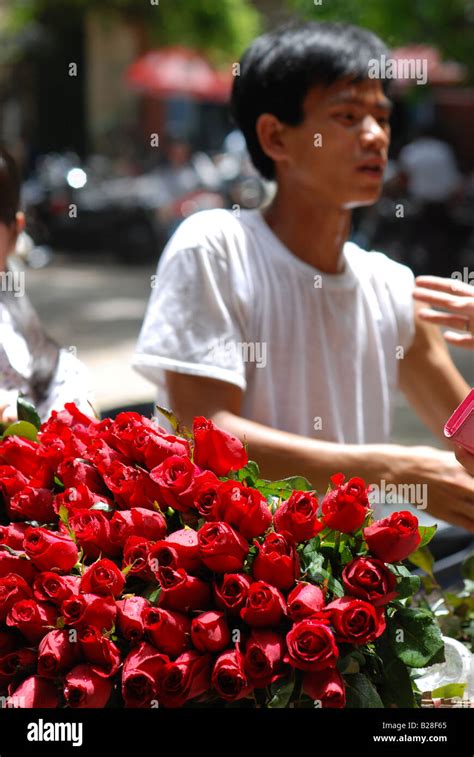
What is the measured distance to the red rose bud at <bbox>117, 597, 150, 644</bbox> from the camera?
1.16m

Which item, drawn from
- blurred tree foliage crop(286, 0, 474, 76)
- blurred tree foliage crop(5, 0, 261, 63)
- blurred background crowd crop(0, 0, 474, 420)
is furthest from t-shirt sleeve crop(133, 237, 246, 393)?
blurred tree foliage crop(5, 0, 261, 63)

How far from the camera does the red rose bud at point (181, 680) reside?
3.70 ft

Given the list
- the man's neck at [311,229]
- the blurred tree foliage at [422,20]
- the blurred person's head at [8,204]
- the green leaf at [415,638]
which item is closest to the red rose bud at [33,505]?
the green leaf at [415,638]

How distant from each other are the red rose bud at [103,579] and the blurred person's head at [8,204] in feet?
3.25

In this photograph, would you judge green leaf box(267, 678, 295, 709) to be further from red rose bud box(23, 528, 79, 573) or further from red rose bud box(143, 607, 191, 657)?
red rose bud box(23, 528, 79, 573)

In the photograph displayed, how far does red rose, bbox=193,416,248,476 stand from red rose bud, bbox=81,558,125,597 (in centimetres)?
18

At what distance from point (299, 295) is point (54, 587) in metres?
1.01

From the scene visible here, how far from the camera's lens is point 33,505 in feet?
4.33

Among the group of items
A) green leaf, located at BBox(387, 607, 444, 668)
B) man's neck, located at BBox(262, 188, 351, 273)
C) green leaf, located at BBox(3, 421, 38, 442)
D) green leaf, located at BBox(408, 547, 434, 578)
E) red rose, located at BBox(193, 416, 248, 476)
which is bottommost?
green leaf, located at BBox(408, 547, 434, 578)

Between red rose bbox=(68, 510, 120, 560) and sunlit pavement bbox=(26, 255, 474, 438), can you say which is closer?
red rose bbox=(68, 510, 120, 560)

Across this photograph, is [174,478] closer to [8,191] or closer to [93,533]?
[93,533]

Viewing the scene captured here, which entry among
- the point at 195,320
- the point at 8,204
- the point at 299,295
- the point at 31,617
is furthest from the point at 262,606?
the point at 8,204

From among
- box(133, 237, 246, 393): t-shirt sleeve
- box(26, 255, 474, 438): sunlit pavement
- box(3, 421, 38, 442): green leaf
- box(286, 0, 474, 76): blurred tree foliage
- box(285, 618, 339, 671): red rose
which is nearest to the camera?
box(285, 618, 339, 671): red rose

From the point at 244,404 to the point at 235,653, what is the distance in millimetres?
953
